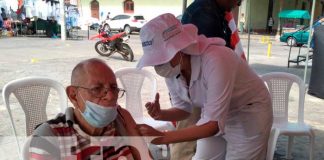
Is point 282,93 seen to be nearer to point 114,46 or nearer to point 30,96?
point 30,96

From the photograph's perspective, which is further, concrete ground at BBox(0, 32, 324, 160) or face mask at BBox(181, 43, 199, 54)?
concrete ground at BBox(0, 32, 324, 160)

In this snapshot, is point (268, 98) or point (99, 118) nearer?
point (99, 118)

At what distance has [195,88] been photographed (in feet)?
5.79

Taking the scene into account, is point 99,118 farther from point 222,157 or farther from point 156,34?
point 222,157

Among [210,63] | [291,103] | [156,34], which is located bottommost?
[291,103]

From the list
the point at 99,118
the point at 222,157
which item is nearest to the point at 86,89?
the point at 99,118

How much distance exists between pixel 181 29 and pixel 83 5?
114 ft

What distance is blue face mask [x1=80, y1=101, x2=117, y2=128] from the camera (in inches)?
63.3

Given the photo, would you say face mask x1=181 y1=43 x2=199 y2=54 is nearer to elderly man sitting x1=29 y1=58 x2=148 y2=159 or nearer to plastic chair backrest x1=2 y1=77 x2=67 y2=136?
elderly man sitting x1=29 y1=58 x2=148 y2=159

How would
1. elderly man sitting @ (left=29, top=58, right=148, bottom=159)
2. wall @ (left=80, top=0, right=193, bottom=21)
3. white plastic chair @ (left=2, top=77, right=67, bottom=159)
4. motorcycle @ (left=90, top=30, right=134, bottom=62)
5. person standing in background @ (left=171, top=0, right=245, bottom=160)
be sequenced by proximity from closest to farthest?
elderly man sitting @ (left=29, top=58, right=148, bottom=159) < person standing in background @ (left=171, top=0, right=245, bottom=160) < white plastic chair @ (left=2, top=77, right=67, bottom=159) < motorcycle @ (left=90, top=30, right=134, bottom=62) < wall @ (left=80, top=0, right=193, bottom=21)

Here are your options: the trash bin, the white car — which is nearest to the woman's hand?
the trash bin

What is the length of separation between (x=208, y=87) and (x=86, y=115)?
0.57 meters

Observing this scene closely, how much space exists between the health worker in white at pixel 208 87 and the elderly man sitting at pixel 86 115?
6.5 inches

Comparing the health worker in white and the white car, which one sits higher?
the white car
